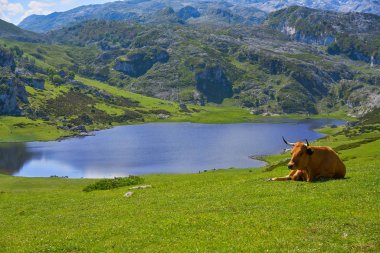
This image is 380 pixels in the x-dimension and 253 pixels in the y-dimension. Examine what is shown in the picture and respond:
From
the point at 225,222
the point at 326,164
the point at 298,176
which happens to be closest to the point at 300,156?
the point at 326,164

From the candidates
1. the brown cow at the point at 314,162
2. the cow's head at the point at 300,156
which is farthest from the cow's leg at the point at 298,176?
the cow's head at the point at 300,156

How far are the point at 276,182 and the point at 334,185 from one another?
5699 mm

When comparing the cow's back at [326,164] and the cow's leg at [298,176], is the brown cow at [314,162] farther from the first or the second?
the cow's leg at [298,176]

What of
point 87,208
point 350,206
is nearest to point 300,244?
point 350,206

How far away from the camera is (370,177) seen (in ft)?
102

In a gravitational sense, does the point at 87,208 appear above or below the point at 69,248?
below

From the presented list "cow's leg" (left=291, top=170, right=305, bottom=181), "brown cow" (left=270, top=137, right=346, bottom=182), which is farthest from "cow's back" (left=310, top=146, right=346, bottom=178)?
"cow's leg" (left=291, top=170, right=305, bottom=181)

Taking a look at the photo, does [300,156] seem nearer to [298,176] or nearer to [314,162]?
[314,162]

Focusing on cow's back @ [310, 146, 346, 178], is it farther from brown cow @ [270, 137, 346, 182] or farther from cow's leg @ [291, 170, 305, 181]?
cow's leg @ [291, 170, 305, 181]

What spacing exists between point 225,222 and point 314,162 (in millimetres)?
11492

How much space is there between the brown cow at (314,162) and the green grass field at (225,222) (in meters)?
1.12

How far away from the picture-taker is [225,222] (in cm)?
2358

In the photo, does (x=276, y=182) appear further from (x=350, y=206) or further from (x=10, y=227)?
(x=10, y=227)

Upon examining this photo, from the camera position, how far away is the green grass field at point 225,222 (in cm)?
1948
